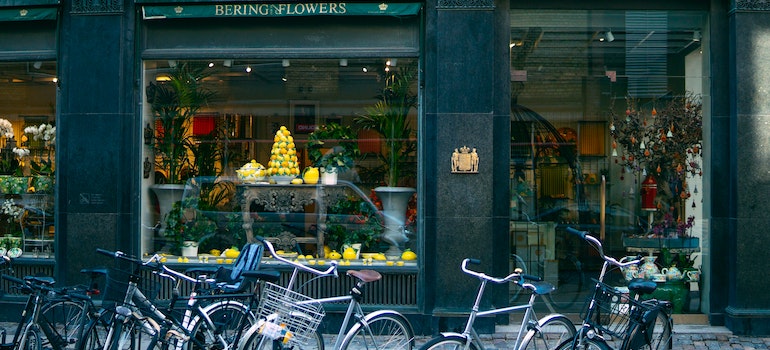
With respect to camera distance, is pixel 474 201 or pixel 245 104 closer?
pixel 474 201

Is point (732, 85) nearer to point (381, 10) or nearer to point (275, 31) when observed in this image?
point (381, 10)

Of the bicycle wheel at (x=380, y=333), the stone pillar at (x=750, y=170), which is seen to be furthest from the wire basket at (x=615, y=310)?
the stone pillar at (x=750, y=170)

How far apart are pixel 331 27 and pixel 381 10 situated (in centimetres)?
68

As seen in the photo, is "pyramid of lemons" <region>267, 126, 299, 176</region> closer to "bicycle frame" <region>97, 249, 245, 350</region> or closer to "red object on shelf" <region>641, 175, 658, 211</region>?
"bicycle frame" <region>97, 249, 245, 350</region>

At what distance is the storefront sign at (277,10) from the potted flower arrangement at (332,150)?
143 cm

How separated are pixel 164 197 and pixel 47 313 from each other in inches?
114

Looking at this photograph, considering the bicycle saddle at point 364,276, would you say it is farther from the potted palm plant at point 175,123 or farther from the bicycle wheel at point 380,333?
the potted palm plant at point 175,123

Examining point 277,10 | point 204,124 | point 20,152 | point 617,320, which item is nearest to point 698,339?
point 617,320

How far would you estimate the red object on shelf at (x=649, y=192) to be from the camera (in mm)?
10000

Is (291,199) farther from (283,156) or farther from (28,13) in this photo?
(28,13)

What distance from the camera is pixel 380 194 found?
9.90m

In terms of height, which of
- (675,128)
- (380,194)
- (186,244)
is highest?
(675,128)

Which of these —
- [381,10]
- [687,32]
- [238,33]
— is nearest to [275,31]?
[238,33]

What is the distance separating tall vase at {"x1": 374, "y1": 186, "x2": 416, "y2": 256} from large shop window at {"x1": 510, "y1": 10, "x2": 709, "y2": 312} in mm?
1355
